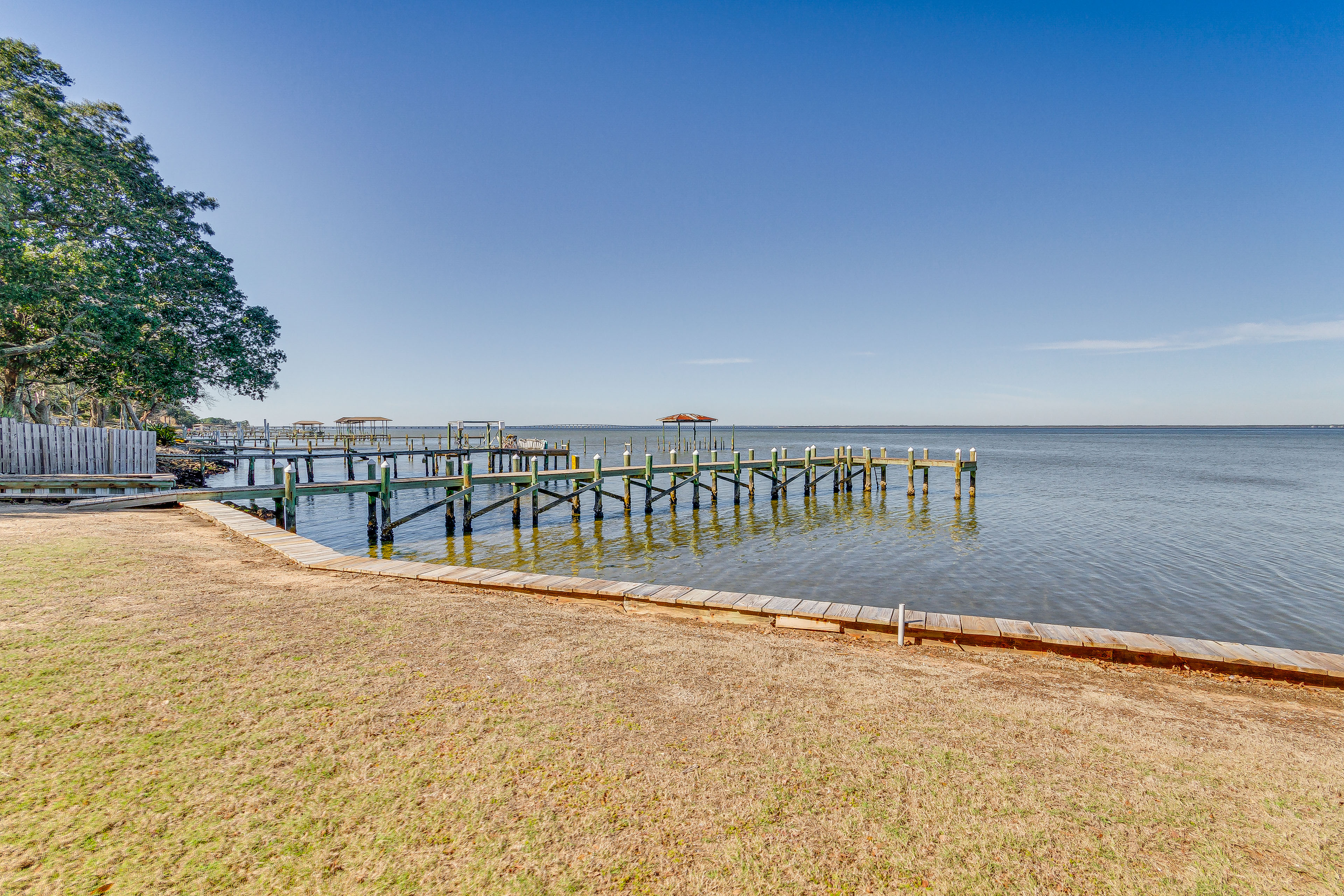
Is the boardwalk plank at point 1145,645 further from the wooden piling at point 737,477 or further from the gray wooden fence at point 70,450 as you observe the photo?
the gray wooden fence at point 70,450

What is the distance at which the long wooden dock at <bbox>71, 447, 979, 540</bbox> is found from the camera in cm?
1521

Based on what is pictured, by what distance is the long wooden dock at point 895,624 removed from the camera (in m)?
5.36

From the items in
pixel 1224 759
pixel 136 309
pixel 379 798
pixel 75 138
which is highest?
pixel 75 138

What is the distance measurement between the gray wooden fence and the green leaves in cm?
336

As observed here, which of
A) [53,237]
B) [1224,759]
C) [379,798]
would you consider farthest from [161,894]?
[53,237]

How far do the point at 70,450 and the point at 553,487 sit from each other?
18.7 metres

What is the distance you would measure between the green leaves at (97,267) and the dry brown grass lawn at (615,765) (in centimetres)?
1983

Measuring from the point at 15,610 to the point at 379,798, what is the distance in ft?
17.4

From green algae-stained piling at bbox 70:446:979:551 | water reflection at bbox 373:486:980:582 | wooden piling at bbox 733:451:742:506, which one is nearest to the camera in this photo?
water reflection at bbox 373:486:980:582

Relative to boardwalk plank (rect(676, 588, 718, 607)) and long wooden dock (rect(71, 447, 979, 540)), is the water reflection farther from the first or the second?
boardwalk plank (rect(676, 588, 718, 607))

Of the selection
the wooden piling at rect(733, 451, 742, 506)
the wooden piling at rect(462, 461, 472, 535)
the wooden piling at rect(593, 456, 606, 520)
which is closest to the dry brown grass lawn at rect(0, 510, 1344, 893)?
the wooden piling at rect(462, 461, 472, 535)

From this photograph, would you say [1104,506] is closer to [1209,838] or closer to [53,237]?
[1209,838]

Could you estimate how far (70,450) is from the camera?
57.7 feet

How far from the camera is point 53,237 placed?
20.9 metres
